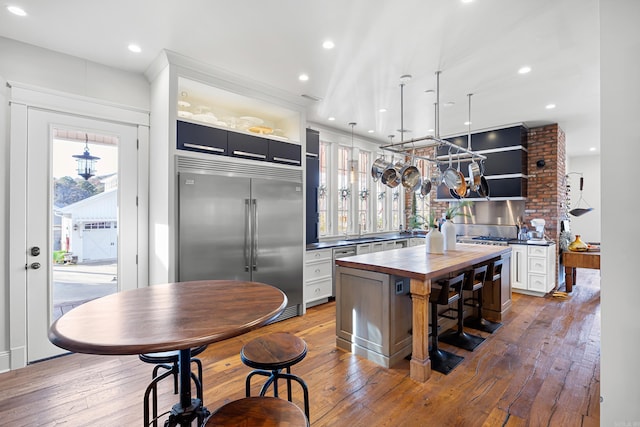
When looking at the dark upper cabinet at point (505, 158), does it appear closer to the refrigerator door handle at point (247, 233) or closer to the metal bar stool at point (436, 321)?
the metal bar stool at point (436, 321)

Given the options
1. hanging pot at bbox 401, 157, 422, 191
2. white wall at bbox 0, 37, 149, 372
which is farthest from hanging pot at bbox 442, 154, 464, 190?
white wall at bbox 0, 37, 149, 372

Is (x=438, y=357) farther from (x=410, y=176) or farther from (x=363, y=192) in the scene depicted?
(x=363, y=192)

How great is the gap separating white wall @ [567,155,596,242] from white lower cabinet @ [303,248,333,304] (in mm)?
8091

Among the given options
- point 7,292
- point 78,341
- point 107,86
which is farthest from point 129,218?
point 78,341

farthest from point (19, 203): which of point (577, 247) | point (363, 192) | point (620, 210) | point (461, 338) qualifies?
point (577, 247)

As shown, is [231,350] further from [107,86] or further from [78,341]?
[107,86]

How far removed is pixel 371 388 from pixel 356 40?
9.52 feet

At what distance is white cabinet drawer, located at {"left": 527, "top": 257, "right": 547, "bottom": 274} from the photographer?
475 cm

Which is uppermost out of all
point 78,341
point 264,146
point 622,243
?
point 264,146

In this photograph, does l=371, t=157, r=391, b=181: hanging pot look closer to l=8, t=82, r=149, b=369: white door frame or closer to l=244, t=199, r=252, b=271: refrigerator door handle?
l=244, t=199, r=252, b=271: refrigerator door handle

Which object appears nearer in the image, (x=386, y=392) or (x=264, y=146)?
(x=386, y=392)

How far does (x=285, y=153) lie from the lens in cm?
392

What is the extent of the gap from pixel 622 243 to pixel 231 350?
3032 mm

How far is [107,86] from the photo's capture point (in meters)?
3.10
